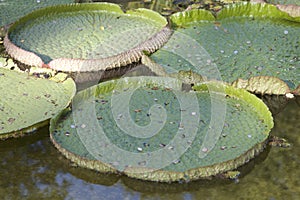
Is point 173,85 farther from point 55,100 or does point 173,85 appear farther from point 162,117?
point 55,100

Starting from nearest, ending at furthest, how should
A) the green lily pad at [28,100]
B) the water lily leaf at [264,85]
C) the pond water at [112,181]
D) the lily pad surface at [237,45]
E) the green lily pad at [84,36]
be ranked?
the pond water at [112,181] < the green lily pad at [28,100] < the water lily leaf at [264,85] < the lily pad surface at [237,45] < the green lily pad at [84,36]

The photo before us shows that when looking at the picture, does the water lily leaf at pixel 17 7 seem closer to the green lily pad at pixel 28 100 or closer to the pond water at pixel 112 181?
the green lily pad at pixel 28 100

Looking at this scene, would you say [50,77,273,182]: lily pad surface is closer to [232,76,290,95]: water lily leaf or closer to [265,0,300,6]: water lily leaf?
[232,76,290,95]: water lily leaf

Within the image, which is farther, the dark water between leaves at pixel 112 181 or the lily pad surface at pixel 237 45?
the lily pad surface at pixel 237 45

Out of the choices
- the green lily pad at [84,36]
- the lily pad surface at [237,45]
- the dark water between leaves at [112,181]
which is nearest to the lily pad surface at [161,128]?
the dark water between leaves at [112,181]

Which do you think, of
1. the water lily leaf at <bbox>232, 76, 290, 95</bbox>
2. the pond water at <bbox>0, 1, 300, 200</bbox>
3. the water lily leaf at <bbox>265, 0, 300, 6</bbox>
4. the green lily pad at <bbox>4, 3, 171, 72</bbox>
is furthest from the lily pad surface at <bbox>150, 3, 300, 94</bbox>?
the pond water at <bbox>0, 1, 300, 200</bbox>

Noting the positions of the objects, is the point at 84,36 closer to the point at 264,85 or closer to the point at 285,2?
the point at 264,85

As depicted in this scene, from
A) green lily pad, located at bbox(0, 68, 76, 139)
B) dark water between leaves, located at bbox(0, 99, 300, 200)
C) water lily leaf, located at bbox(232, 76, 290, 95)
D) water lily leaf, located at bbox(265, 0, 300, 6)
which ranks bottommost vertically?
dark water between leaves, located at bbox(0, 99, 300, 200)
